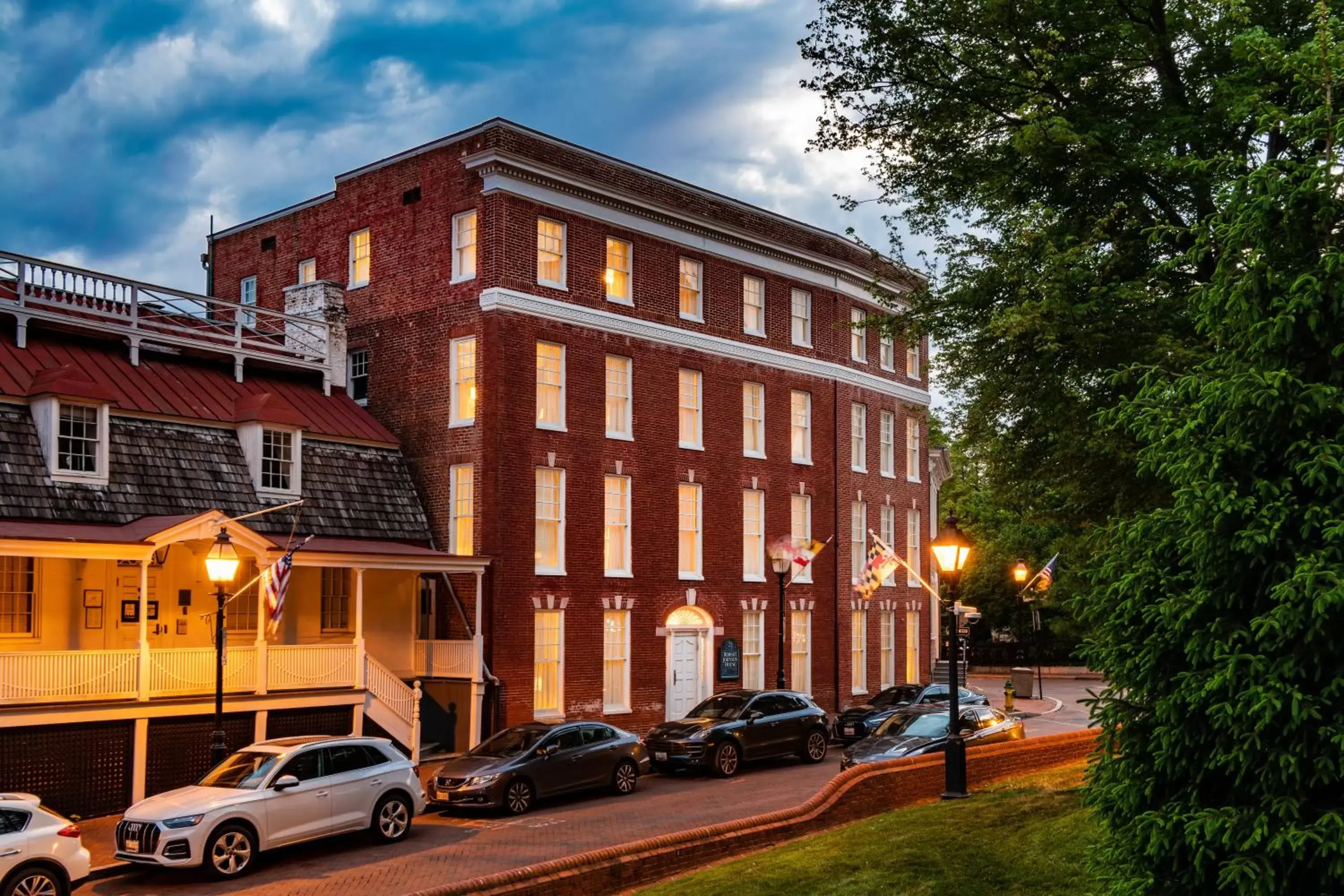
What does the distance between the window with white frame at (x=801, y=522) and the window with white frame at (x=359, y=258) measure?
14261mm

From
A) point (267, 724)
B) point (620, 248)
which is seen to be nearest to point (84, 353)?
point (267, 724)

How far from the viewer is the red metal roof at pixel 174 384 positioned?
2762cm

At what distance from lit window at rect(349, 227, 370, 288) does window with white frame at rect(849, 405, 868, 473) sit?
53.5 ft

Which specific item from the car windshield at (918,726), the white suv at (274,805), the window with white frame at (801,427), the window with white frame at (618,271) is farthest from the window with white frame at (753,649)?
the white suv at (274,805)

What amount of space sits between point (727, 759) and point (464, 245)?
1449 centimetres

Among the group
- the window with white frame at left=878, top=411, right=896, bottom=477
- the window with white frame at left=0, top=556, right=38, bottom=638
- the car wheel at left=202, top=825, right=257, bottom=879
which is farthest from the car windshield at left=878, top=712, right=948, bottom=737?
the window with white frame at left=878, top=411, right=896, bottom=477

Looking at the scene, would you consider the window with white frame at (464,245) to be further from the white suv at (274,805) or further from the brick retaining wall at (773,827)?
the brick retaining wall at (773,827)

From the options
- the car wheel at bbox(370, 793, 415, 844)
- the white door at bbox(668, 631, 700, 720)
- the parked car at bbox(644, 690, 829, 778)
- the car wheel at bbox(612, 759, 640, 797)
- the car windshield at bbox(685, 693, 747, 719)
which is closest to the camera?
the car wheel at bbox(370, 793, 415, 844)

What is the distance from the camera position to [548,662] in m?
33.5

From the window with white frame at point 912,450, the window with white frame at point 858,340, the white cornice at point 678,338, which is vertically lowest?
the window with white frame at point 912,450

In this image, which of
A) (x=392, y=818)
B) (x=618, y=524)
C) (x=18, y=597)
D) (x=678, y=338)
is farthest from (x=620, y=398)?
(x=392, y=818)

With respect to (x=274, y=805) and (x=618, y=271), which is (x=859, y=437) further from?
(x=274, y=805)

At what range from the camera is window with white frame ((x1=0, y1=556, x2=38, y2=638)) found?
25438 mm

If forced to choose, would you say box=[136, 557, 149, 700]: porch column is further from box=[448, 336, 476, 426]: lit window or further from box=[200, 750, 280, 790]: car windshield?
box=[448, 336, 476, 426]: lit window
